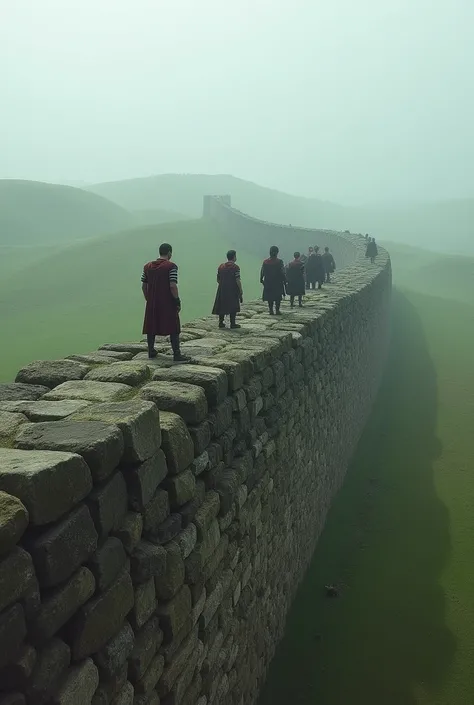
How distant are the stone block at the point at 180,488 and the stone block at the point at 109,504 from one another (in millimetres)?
693

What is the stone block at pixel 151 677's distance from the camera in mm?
4016

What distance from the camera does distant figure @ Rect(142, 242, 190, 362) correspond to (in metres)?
6.90

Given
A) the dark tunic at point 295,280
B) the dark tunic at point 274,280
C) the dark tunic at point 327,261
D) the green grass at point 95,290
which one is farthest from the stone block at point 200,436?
the dark tunic at point 327,261

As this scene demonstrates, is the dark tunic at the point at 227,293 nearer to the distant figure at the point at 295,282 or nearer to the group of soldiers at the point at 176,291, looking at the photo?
the group of soldiers at the point at 176,291

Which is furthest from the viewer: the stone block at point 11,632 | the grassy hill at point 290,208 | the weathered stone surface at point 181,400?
the grassy hill at point 290,208

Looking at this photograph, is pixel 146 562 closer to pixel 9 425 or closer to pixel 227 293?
pixel 9 425

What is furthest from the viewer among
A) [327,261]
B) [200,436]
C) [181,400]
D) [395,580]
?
[327,261]

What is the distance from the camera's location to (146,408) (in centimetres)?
431

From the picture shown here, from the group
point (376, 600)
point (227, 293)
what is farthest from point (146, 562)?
point (227, 293)

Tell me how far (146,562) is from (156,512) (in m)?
0.34

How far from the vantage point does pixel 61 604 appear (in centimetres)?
321

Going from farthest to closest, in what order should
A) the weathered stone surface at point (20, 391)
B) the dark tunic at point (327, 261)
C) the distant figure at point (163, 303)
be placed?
the dark tunic at point (327, 261) → the distant figure at point (163, 303) → the weathered stone surface at point (20, 391)

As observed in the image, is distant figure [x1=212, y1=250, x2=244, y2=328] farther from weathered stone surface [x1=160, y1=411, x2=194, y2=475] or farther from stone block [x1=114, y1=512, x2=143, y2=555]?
stone block [x1=114, y1=512, x2=143, y2=555]

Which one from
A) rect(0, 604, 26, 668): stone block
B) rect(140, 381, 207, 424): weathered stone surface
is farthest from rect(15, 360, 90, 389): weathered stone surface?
rect(0, 604, 26, 668): stone block
